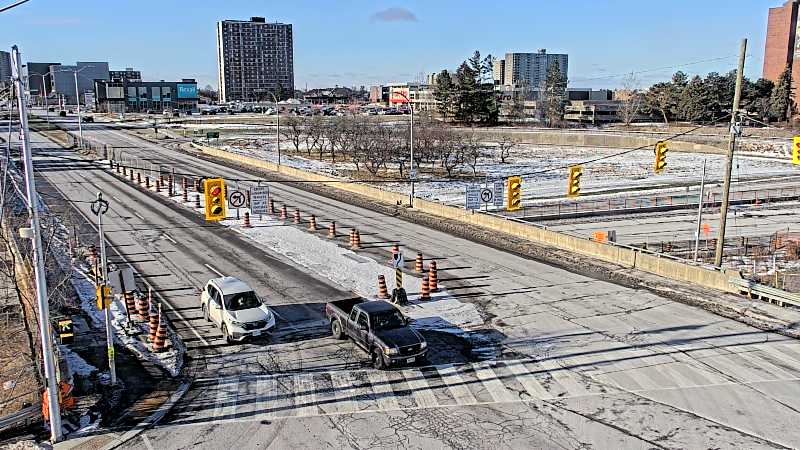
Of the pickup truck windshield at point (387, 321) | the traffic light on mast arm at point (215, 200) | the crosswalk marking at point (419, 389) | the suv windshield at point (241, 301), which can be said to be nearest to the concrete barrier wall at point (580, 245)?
the pickup truck windshield at point (387, 321)

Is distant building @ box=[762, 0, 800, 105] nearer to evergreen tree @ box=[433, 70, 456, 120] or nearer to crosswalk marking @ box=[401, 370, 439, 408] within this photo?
evergreen tree @ box=[433, 70, 456, 120]

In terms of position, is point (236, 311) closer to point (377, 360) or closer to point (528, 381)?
point (377, 360)

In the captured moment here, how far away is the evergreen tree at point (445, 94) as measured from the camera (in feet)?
403

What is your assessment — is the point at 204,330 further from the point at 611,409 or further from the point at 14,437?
the point at 611,409

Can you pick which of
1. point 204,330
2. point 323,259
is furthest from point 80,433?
point 323,259

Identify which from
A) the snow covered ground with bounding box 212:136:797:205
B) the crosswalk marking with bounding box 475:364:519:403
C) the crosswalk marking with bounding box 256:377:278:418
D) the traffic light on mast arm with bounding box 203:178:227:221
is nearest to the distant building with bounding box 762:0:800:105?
the snow covered ground with bounding box 212:136:797:205

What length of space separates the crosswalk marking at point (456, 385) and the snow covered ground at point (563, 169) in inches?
1193

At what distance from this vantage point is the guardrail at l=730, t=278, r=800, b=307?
22516 mm

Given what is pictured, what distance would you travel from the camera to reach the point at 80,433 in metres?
13.8

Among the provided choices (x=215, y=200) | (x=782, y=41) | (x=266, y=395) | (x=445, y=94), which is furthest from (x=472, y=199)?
(x=782, y=41)

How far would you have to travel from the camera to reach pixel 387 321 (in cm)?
1817

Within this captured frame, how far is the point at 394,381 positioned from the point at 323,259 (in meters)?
13.9

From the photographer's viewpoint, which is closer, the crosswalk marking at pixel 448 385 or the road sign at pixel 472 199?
the crosswalk marking at pixel 448 385

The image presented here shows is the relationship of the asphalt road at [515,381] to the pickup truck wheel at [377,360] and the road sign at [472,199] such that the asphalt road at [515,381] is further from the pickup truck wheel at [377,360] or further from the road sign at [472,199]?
the road sign at [472,199]
